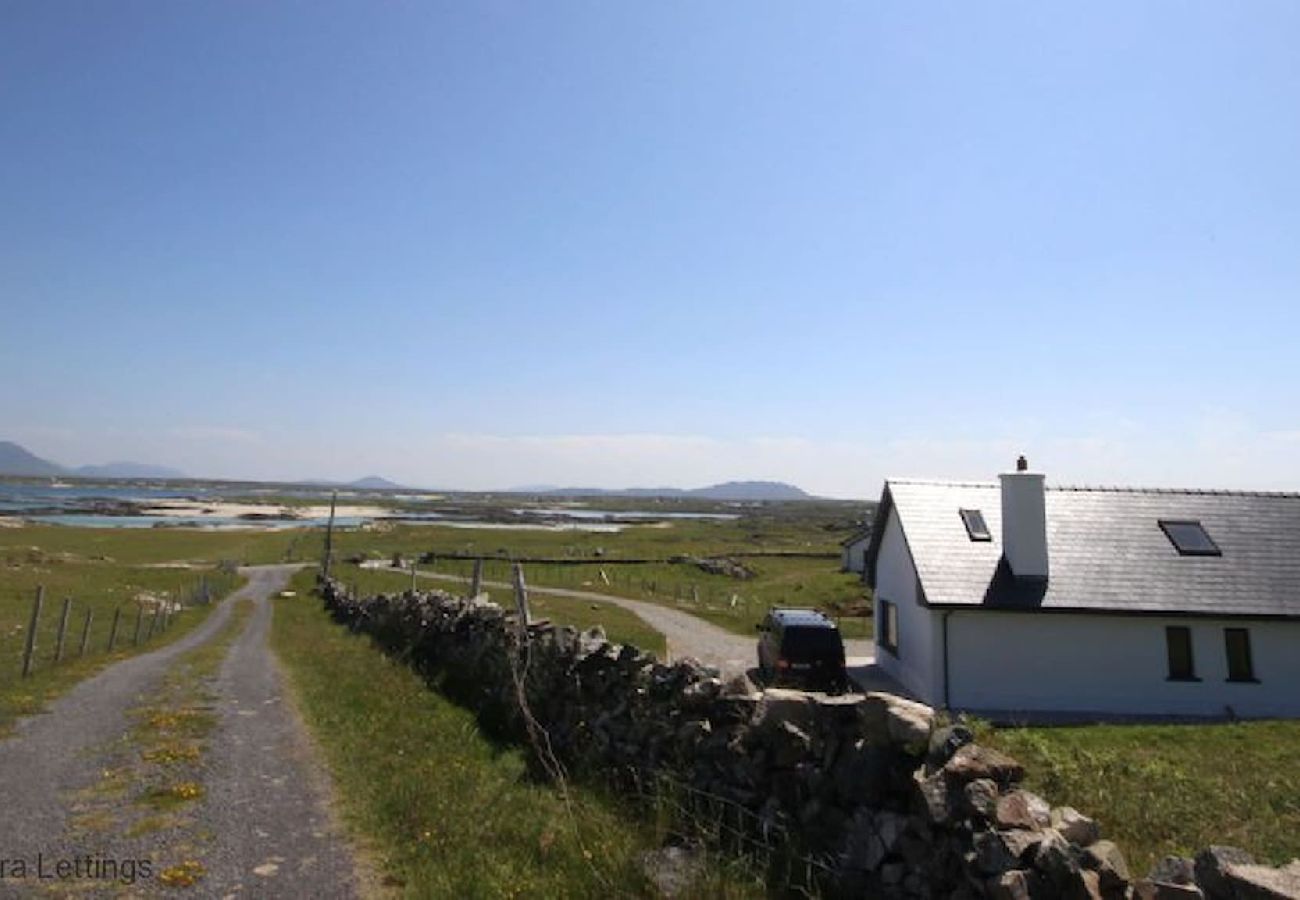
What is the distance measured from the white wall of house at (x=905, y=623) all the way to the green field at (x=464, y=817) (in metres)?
14.4

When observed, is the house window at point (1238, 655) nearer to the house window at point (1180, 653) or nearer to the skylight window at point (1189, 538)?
the house window at point (1180, 653)

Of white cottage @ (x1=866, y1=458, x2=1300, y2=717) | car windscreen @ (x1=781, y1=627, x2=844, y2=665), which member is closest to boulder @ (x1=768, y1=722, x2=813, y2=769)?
car windscreen @ (x1=781, y1=627, x2=844, y2=665)

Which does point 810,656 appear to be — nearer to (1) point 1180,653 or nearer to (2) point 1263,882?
(1) point 1180,653

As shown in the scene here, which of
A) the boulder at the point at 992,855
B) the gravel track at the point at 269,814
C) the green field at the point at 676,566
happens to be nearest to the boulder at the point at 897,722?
the boulder at the point at 992,855

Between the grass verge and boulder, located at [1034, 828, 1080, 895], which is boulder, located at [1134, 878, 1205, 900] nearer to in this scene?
boulder, located at [1034, 828, 1080, 895]

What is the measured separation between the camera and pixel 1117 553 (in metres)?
25.3

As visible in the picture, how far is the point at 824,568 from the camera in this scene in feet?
236

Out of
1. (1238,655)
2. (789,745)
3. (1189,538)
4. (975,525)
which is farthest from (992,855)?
(1189,538)

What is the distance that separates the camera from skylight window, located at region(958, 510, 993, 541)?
2597 cm

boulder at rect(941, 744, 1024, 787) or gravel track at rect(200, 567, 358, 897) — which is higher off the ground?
boulder at rect(941, 744, 1024, 787)

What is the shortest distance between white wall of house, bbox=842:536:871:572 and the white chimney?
1530 inches

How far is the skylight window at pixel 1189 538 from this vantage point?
25.3 metres

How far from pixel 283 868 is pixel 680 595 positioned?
4653 cm

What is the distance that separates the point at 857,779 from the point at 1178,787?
6963 millimetres
